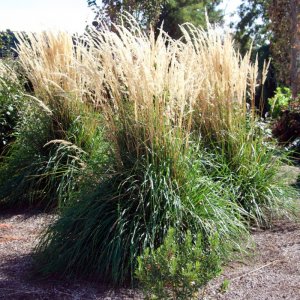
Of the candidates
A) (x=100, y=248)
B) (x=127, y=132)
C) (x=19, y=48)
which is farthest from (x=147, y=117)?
(x=19, y=48)

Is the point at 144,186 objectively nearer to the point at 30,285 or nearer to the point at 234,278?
the point at 234,278

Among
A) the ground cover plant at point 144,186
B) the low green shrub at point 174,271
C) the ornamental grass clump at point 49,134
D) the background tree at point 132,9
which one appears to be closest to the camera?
the low green shrub at point 174,271

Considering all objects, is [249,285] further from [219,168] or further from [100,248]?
[219,168]

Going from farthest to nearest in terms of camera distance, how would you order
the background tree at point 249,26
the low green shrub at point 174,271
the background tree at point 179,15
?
the background tree at point 249,26 < the background tree at point 179,15 < the low green shrub at point 174,271

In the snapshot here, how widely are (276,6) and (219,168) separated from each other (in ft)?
38.3

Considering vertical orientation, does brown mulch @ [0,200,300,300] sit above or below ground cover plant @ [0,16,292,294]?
below

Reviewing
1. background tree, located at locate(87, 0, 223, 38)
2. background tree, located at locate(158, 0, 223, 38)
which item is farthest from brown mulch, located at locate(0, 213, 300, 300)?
background tree, located at locate(158, 0, 223, 38)

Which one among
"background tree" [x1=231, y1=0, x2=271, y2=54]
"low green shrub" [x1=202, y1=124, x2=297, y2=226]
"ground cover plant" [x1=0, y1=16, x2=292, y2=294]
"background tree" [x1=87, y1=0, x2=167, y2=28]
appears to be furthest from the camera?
"background tree" [x1=231, y1=0, x2=271, y2=54]

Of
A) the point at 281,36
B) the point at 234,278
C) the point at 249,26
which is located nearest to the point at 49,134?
the point at 234,278

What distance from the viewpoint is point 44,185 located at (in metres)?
6.39

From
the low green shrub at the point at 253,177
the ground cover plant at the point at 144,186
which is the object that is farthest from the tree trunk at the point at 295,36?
the ground cover plant at the point at 144,186

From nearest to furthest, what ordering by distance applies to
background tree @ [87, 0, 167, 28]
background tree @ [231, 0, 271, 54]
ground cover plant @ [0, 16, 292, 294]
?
ground cover plant @ [0, 16, 292, 294] < background tree @ [87, 0, 167, 28] < background tree @ [231, 0, 271, 54]

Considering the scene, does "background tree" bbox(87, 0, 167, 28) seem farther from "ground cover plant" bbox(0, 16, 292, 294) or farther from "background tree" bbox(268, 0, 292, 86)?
"ground cover plant" bbox(0, 16, 292, 294)

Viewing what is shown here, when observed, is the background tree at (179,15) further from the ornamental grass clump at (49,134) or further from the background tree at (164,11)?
the ornamental grass clump at (49,134)
